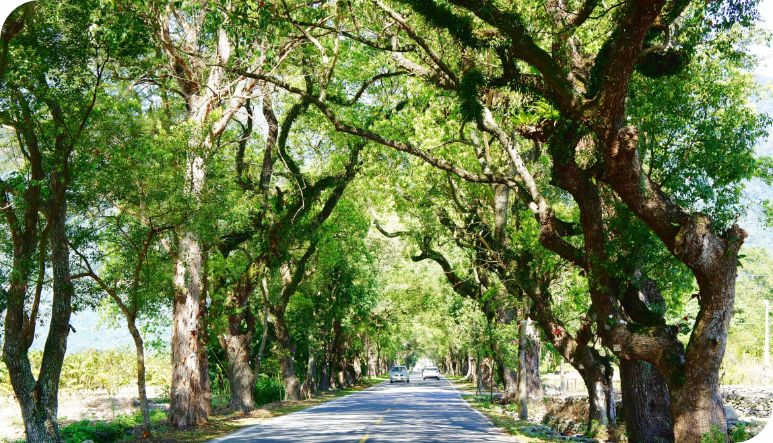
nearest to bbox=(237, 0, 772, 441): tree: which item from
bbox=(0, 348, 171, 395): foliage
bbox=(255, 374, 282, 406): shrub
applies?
bbox=(255, 374, 282, 406): shrub

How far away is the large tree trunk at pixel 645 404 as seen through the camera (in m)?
12.3

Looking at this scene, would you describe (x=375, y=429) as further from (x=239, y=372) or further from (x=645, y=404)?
(x=239, y=372)

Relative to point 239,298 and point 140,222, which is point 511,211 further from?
point 140,222

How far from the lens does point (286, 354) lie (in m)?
28.2

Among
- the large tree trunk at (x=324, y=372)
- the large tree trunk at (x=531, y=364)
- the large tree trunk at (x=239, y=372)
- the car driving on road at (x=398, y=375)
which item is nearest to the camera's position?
the large tree trunk at (x=531, y=364)

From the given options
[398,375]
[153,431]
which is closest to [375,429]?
[153,431]

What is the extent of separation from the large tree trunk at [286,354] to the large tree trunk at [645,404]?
1784 cm

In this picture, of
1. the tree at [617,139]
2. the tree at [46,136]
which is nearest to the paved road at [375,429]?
the tree at [46,136]

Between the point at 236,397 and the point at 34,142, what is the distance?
1219cm

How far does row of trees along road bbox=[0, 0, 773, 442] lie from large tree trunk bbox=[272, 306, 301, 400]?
5.51 metres

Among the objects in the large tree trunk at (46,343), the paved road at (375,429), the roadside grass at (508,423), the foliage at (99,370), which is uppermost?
the large tree trunk at (46,343)

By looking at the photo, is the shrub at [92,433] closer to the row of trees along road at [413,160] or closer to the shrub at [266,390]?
the row of trees along road at [413,160]

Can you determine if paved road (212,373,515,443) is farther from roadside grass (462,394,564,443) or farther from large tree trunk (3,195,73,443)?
large tree trunk (3,195,73,443)

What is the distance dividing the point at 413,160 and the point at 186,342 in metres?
9.13
